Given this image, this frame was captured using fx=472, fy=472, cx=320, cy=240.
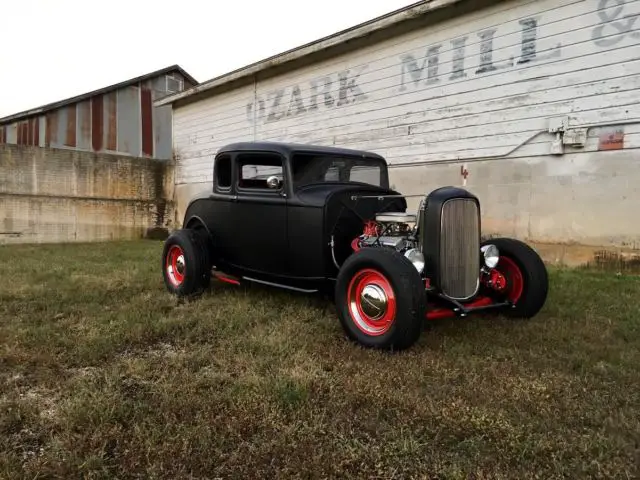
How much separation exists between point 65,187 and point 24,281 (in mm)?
6881

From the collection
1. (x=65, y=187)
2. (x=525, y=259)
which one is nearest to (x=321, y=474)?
(x=525, y=259)

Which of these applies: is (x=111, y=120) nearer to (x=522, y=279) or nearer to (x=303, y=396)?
(x=522, y=279)

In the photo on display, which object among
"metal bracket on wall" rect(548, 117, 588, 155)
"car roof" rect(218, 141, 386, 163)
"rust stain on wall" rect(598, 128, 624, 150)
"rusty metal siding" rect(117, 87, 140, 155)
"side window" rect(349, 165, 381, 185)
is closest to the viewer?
"car roof" rect(218, 141, 386, 163)

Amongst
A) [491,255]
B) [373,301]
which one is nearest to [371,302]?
[373,301]

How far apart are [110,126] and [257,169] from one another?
15.4m

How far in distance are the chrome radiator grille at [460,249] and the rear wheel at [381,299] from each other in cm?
45

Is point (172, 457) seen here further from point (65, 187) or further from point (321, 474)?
point (65, 187)

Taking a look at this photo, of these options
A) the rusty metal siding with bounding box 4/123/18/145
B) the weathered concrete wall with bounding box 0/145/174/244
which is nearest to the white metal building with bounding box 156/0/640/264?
the weathered concrete wall with bounding box 0/145/174/244

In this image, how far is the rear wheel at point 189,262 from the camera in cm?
488

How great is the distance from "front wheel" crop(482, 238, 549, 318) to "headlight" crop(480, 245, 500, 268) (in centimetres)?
15

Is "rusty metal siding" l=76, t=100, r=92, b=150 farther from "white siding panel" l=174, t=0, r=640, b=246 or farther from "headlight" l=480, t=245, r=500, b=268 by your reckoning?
"headlight" l=480, t=245, r=500, b=268

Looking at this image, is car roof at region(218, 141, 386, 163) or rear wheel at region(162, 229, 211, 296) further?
rear wheel at region(162, 229, 211, 296)

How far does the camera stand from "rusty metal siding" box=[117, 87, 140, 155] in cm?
1808

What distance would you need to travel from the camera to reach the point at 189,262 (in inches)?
192
